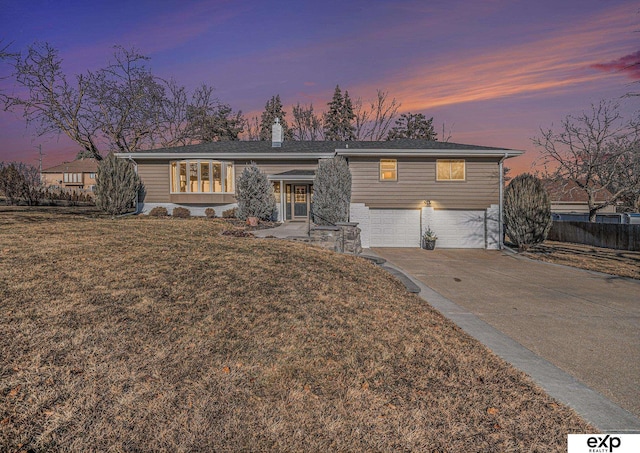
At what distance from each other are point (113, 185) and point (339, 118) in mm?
31633

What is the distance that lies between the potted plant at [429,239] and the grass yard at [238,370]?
9.65 meters

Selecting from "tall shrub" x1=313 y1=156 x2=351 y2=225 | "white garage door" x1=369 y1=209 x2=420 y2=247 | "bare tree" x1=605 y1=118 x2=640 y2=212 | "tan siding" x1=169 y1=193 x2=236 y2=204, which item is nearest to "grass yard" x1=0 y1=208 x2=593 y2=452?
"tall shrub" x1=313 y1=156 x2=351 y2=225

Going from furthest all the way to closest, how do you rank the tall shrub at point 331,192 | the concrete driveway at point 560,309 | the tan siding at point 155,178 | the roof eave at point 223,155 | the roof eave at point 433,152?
the tan siding at point 155,178 → the roof eave at point 223,155 → the roof eave at point 433,152 → the tall shrub at point 331,192 → the concrete driveway at point 560,309

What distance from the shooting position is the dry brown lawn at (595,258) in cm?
1100

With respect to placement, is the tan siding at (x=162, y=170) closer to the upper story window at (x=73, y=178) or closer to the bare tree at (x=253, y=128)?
the bare tree at (x=253, y=128)

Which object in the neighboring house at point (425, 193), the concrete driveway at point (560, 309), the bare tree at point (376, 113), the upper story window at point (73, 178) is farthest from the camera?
the upper story window at point (73, 178)

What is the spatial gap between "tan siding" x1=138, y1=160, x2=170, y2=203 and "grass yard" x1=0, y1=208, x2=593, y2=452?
11759mm

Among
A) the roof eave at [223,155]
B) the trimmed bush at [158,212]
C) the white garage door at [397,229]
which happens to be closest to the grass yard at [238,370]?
the white garage door at [397,229]

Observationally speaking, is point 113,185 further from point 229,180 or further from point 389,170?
point 389,170

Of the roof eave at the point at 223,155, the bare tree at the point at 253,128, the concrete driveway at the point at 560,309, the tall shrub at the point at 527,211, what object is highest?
the bare tree at the point at 253,128

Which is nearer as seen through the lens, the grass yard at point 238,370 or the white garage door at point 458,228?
the grass yard at point 238,370

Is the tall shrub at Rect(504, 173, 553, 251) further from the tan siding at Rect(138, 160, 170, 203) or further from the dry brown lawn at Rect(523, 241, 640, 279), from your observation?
the tan siding at Rect(138, 160, 170, 203)

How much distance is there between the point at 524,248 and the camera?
48.1 feet

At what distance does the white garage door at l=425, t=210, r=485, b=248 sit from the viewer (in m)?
15.9
